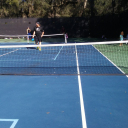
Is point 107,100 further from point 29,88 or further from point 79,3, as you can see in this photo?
point 79,3

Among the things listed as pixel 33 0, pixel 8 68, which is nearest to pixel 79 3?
pixel 33 0

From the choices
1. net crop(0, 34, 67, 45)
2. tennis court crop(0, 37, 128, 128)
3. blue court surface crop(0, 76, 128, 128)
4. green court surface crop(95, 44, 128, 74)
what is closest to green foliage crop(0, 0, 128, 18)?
net crop(0, 34, 67, 45)

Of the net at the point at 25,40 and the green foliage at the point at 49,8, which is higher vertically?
the green foliage at the point at 49,8

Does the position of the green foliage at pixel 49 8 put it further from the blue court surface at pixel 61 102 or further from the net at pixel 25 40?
the blue court surface at pixel 61 102

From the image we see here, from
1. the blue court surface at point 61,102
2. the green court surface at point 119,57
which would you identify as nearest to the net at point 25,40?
the green court surface at point 119,57

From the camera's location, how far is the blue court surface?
3934mm

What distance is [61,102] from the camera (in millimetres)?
4902

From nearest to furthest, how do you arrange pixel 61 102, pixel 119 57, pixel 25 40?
pixel 61 102 → pixel 119 57 → pixel 25 40

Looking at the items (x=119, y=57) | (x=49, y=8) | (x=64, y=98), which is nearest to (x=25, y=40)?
(x=49, y=8)

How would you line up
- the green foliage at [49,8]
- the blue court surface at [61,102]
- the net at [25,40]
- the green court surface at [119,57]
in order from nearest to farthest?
the blue court surface at [61,102] < the green court surface at [119,57] < the net at [25,40] < the green foliage at [49,8]

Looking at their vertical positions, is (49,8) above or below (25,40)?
above

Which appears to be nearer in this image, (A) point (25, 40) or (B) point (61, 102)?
(B) point (61, 102)

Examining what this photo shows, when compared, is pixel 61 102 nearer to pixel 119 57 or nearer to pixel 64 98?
pixel 64 98

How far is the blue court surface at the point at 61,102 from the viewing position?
3.93 metres
